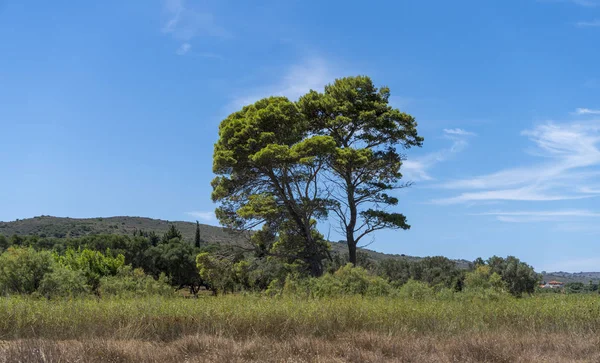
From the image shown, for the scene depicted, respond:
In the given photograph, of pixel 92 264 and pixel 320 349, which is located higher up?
pixel 92 264

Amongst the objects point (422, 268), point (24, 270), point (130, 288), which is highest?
point (24, 270)

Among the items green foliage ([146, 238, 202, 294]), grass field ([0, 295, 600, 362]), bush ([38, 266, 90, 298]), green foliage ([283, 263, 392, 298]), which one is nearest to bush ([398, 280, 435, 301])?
green foliage ([283, 263, 392, 298])

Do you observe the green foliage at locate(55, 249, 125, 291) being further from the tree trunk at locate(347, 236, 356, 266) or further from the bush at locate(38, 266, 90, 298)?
the tree trunk at locate(347, 236, 356, 266)

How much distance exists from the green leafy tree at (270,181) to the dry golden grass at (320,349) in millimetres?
15581

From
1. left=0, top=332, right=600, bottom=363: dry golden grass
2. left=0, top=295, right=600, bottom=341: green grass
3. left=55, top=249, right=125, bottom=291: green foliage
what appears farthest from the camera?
left=55, top=249, right=125, bottom=291: green foliage

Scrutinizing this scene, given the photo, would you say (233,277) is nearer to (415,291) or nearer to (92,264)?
(415,291)

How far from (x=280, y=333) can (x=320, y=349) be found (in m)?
0.93

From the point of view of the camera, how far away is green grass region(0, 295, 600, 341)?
6.84 m

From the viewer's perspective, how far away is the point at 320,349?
6.39 m

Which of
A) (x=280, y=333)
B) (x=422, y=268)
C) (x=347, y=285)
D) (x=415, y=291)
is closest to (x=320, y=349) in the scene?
(x=280, y=333)

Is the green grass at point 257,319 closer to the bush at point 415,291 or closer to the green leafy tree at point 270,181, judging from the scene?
the bush at point 415,291

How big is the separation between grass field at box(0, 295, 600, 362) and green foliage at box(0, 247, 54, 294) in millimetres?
12899

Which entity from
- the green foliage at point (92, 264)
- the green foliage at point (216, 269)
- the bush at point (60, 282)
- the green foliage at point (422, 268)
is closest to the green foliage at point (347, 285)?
the green foliage at point (216, 269)

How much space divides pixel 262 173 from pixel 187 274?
42111 millimetres
